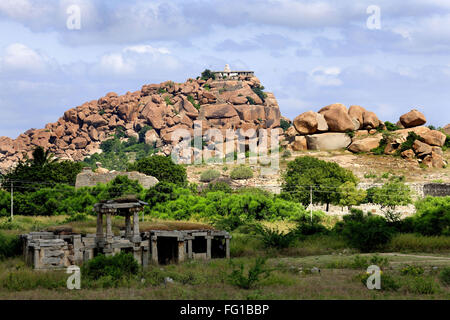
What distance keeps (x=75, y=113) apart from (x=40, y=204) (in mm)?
86401

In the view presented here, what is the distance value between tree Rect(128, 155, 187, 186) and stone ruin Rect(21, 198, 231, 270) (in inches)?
1344

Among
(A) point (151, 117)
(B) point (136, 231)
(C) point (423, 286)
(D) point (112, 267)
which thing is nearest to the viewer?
(C) point (423, 286)

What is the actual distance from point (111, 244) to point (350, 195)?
3073 centimetres

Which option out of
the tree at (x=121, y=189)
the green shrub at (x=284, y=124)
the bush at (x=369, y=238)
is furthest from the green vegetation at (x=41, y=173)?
the green shrub at (x=284, y=124)

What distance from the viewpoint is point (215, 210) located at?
131ft

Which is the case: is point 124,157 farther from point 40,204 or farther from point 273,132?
point 40,204

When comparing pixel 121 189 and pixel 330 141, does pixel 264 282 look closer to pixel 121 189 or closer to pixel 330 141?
pixel 121 189

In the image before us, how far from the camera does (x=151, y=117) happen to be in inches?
4700

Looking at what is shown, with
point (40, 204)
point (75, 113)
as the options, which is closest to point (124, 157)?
point (75, 113)

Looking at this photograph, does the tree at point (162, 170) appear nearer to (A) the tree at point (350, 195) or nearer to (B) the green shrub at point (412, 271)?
(A) the tree at point (350, 195)

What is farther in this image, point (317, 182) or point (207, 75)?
point (207, 75)

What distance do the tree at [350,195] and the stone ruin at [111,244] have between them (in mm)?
23957
